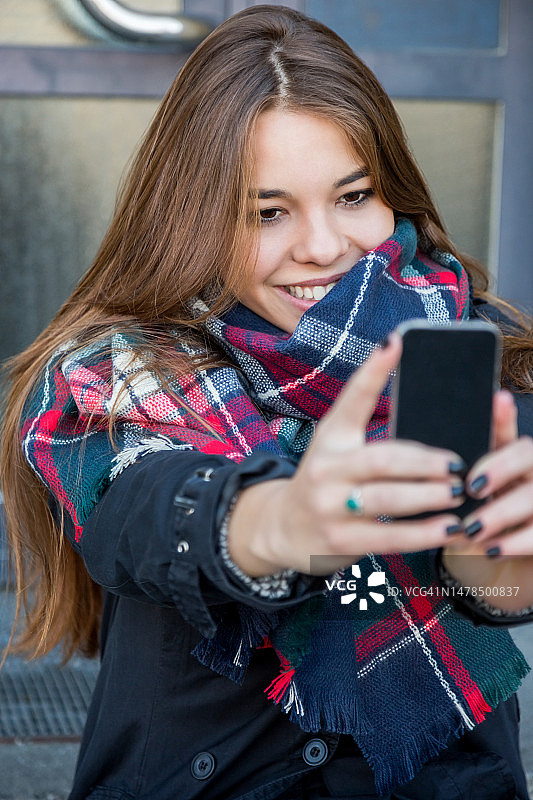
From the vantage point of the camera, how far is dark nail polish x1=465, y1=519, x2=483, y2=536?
0.72 m

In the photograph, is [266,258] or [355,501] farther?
[266,258]

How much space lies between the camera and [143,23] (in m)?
2.34

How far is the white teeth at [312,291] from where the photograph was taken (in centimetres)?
129

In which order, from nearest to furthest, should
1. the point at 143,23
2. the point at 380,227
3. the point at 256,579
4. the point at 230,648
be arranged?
the point at 256,579, the point at 230,648, the point at 380,227, the point at 143,23

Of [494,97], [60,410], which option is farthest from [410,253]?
[494,97]

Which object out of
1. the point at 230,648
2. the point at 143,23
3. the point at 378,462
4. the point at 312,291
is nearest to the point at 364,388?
the point at 378,462

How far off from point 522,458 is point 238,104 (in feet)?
2.36

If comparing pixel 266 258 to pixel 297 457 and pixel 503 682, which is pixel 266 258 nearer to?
pixel 297 457

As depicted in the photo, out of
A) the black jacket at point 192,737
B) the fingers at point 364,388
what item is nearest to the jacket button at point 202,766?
the black jacket at point 192,737

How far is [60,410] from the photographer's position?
121 cm

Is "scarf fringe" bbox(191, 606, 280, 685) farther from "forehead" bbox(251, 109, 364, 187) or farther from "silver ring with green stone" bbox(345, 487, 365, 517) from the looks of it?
"forehead" bbox(251, 109, 364, 187)

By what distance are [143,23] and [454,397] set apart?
1.89 meters

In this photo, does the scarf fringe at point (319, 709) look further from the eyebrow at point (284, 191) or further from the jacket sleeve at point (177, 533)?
the eyebrow at point (284, 191)

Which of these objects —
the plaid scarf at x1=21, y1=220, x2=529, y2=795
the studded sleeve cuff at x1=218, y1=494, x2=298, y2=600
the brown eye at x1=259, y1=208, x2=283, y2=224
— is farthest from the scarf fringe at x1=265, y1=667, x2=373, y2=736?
the brown eye at x1=259, y1=208, x2=283, y2=224
